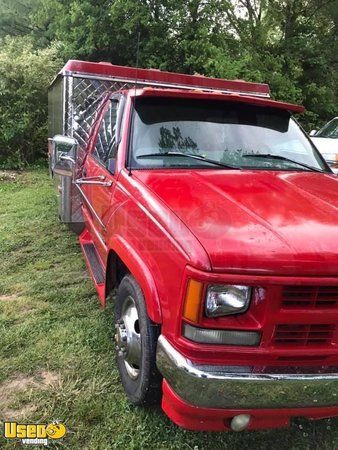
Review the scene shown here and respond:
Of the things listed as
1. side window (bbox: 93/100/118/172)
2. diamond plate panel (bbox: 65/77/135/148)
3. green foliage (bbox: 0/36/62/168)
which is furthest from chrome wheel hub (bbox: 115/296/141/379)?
green foliage (bbox: 0/36/62/168)

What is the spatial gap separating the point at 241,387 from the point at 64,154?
8.72 ft

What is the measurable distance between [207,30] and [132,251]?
12.3 meters

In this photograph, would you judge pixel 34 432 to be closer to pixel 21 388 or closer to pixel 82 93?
pixel 21 388

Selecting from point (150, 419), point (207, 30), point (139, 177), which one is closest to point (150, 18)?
point (207, 30)

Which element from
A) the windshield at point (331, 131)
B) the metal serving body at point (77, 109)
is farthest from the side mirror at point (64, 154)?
the windshield at point (331, 131)

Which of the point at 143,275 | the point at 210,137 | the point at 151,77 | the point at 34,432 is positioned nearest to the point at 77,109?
the point at 151,77

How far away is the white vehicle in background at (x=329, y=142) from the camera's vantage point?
8.71 metres

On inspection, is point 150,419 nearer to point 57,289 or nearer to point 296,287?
point 296,287

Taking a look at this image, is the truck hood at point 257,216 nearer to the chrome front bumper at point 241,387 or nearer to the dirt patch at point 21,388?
the chrome front bumper at point 241,387

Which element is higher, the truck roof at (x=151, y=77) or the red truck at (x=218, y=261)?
the truck roof at (x=151, y=77)

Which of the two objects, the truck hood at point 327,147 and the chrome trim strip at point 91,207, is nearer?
the chrome trim strip at point 91,207

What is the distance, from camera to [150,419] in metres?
2.84

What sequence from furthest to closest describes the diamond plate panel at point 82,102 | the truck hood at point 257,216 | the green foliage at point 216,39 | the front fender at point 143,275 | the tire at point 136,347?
the green foliage at point 216,39, the diamond plate panel at point 82,102, the tire at point 136,347, the front fender at point 143,275, the truck hood at point 257,216

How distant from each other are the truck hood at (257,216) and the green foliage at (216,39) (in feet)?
34.5
